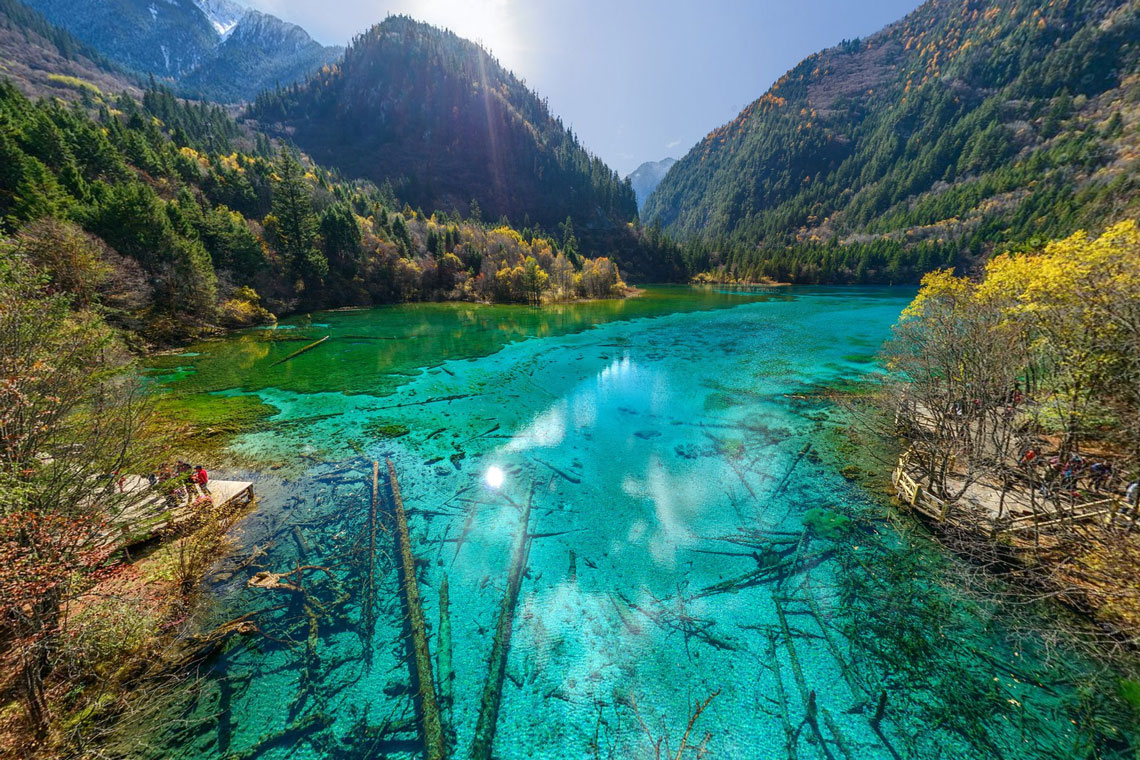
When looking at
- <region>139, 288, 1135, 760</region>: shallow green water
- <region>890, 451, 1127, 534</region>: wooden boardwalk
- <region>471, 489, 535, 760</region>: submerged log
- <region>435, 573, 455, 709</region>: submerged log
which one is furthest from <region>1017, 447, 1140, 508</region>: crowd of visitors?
<region>435, 573, 455, 709</region>: submerged log

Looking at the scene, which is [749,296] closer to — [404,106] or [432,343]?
[432,343]

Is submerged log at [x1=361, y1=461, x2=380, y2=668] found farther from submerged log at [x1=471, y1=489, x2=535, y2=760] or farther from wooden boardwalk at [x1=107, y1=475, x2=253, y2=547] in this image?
wooden boardwalk at [x1=107, y1=475, x2=253, y2=547]

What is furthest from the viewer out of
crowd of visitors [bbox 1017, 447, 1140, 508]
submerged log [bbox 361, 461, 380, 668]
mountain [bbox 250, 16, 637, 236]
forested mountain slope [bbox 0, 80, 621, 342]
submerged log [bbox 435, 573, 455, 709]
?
mountain [bbox 250, 16, 637, 236]

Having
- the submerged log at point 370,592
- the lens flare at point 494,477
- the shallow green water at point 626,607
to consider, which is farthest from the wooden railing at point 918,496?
the submerged log at point 370,592

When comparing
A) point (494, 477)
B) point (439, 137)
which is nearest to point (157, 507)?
point (494, 477)

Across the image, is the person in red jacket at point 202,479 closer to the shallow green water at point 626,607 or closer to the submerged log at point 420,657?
the shallow green water at point 626,607

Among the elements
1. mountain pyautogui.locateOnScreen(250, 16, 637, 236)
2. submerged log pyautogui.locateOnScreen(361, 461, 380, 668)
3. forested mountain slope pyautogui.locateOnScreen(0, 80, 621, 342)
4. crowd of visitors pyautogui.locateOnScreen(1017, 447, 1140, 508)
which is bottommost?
submerged log pyautogui.locateOnScreen(361, 461, 380, 668)

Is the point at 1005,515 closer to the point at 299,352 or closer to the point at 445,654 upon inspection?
the point at 445,654

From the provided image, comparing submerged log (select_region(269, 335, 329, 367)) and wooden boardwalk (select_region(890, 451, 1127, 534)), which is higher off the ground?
submerged log (select_region(269, 335, 329, 367))
